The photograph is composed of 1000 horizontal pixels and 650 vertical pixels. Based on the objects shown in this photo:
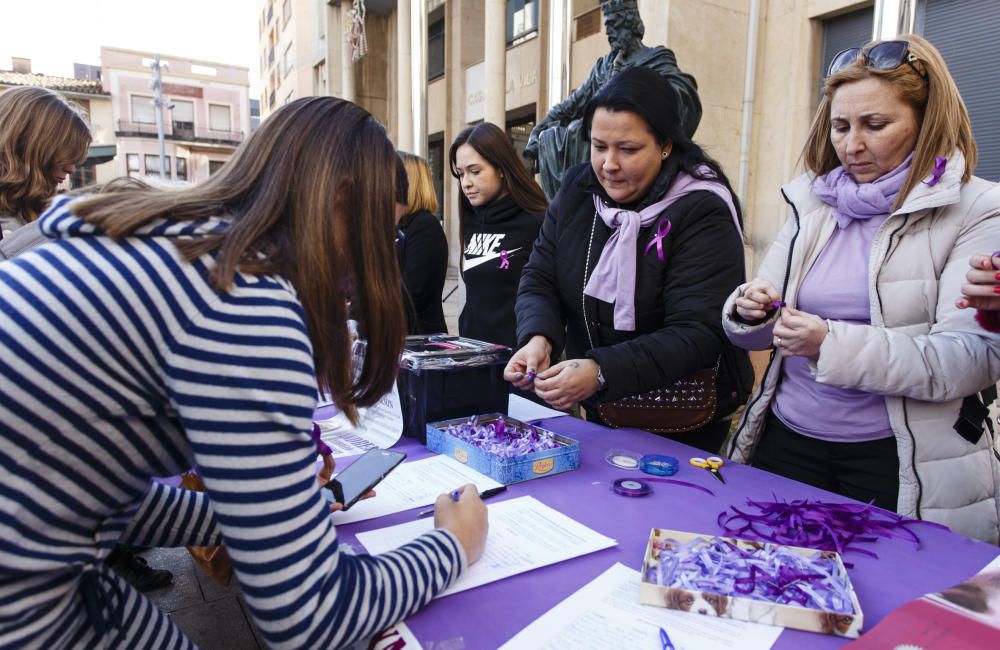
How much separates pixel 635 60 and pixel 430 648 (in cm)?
338

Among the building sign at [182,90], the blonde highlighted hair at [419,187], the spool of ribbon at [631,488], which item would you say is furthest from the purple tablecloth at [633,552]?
the building sign at [182,90]

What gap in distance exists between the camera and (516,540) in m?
1.17

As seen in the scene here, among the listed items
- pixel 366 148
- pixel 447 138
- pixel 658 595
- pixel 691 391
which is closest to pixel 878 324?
pixel 691 391

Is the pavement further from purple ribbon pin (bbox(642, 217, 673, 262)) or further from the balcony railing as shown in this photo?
the balcony railing

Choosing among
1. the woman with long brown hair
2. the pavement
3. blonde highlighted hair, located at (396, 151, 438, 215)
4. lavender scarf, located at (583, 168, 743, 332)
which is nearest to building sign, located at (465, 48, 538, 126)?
blonde highlighted hair, located at (396, 151, 438, 215)

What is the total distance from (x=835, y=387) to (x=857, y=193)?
477mm

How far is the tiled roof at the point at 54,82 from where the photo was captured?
34.9m

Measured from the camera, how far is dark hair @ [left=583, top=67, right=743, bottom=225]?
185 centimetres

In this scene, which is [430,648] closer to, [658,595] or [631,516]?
Result: [658,595]

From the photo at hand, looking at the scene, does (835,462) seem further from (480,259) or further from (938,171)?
(480,259)

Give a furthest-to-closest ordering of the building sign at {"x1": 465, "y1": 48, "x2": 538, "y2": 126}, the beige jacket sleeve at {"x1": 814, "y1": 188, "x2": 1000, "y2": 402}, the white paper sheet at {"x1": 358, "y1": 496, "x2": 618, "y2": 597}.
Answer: the building sign at {"x1": 465, "y1": 48, "x2": 538, "y2": 126} < the beige jacket sleeve at {"x1": 814, "y1": 188, "x2": 1000, "y2": 402} < the white paper sheet at {"x1": 358, "y1": 496, "x2": 618, "y2": 597}

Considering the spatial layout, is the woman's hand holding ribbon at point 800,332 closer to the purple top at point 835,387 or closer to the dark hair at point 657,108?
the purple top at point 835,387

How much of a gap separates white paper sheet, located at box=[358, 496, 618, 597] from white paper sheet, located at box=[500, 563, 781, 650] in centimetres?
12

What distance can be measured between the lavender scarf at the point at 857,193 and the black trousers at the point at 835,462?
1.80 feet
